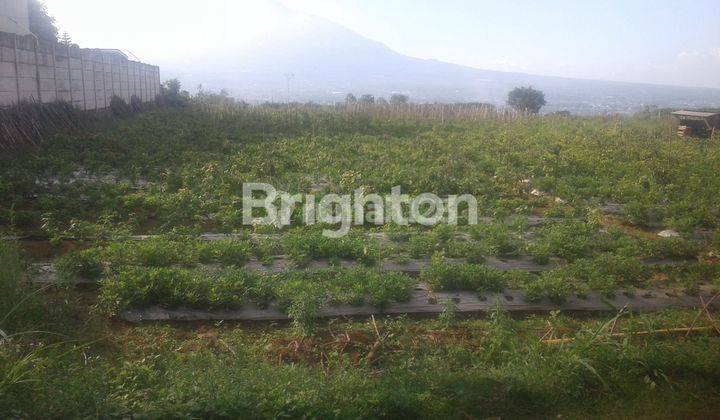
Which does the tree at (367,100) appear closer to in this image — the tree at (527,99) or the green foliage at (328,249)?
the tree at (527,99)

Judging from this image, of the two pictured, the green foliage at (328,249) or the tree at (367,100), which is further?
the tree at (367,100)

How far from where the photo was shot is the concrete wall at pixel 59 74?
1170 cm

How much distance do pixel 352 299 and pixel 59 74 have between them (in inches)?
524

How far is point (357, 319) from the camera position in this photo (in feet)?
14.7

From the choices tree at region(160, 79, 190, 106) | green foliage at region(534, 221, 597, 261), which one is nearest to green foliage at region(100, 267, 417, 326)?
green foliage at region(534, 221, 597, 261)

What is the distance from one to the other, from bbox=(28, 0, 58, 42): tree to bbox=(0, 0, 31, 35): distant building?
3.23m

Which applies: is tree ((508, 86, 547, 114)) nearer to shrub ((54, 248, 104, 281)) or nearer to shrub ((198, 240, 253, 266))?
shrub ((198, 240, 253, 266))

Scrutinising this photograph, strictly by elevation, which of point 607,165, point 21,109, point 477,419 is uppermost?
point 21,109

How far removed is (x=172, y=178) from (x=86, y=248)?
335 centimetres

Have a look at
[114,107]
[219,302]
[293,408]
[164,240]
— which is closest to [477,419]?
[293,408]

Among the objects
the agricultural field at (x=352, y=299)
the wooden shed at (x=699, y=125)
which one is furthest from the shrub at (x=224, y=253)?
the wooden shed at (x=699, y=125)

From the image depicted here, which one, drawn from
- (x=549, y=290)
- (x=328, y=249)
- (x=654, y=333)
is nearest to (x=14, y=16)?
(x=328, y=249)

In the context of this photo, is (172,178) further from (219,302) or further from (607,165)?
(607,165)

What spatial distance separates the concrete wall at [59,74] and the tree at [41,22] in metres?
6.79
